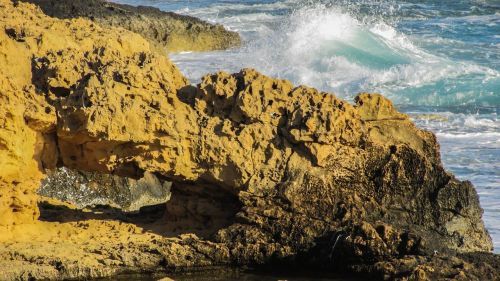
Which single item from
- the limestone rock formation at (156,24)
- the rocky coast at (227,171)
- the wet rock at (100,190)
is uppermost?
the limestone rock formation at (156,24)

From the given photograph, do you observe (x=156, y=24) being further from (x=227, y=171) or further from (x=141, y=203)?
(x=227, y=171)

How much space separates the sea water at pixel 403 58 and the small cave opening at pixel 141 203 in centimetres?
319

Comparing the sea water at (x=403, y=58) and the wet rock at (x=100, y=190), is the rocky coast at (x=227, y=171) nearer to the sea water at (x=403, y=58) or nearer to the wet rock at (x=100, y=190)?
the wet rock at (x=100, y=190)

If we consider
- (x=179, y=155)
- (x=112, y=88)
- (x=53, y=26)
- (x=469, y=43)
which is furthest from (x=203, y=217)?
(x=469, y=43)

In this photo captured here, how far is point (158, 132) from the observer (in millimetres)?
6309

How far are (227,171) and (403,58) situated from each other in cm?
1401

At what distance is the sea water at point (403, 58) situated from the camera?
43.2 feet

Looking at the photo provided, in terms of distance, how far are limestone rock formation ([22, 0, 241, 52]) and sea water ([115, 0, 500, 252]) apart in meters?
0.34

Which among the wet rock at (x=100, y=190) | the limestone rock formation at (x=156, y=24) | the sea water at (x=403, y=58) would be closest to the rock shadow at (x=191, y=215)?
the wet rock at (x=100, y=190)

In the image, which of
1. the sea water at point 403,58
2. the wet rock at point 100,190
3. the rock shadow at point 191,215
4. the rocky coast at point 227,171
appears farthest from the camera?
the sea water at point 403,58

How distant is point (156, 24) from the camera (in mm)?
19125

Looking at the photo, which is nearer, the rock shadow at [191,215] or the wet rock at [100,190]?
the rock shadow at [191,215]

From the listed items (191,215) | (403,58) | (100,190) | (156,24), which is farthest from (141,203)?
(403,58)

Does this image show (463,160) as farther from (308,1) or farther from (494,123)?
(308,1)
